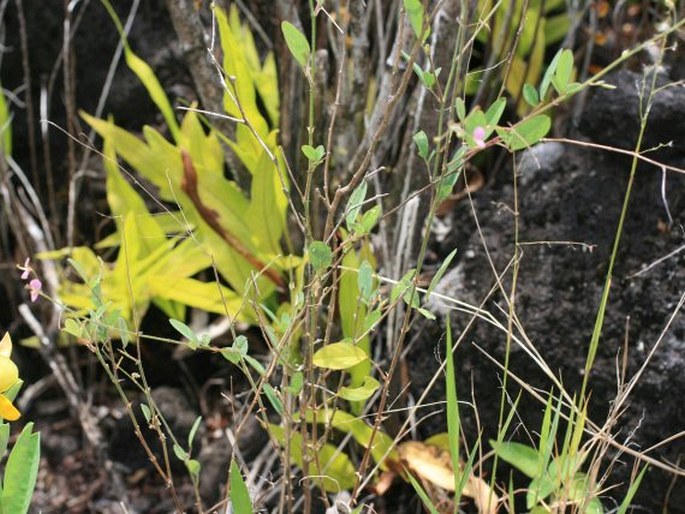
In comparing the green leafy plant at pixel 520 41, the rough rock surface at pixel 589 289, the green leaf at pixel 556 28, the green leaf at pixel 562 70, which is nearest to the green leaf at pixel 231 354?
the green leaf at pixel 562 70

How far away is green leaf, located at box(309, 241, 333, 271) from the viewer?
0.77 metres

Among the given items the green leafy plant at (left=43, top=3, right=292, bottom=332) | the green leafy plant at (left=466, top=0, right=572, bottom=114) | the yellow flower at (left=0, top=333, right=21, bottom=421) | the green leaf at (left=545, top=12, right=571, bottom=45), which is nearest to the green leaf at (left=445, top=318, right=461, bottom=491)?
the yellow flower at (left=0, top=333, right=21, bottom=421)

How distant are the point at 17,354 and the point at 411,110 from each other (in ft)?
2.87

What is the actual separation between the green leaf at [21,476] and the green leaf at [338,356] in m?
0.29

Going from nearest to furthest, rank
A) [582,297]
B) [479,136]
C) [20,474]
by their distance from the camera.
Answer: [479,136], [20,474], [582,297]

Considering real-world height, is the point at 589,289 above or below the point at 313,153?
Answer: below

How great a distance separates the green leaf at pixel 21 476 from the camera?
2.93 feet

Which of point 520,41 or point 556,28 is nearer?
point 520,41

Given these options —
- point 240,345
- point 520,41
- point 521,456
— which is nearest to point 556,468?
point 521,456

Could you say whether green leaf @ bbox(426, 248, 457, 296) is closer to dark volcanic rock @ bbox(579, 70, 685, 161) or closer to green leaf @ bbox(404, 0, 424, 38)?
green leaf @ bbox(404, 0, 424, 38)

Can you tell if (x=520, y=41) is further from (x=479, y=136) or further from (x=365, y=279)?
(x=479, y=136)

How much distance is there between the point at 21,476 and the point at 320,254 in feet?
1.28

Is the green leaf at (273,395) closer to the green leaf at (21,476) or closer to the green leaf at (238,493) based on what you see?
the green leaf at (238,493)

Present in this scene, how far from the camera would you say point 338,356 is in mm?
910
